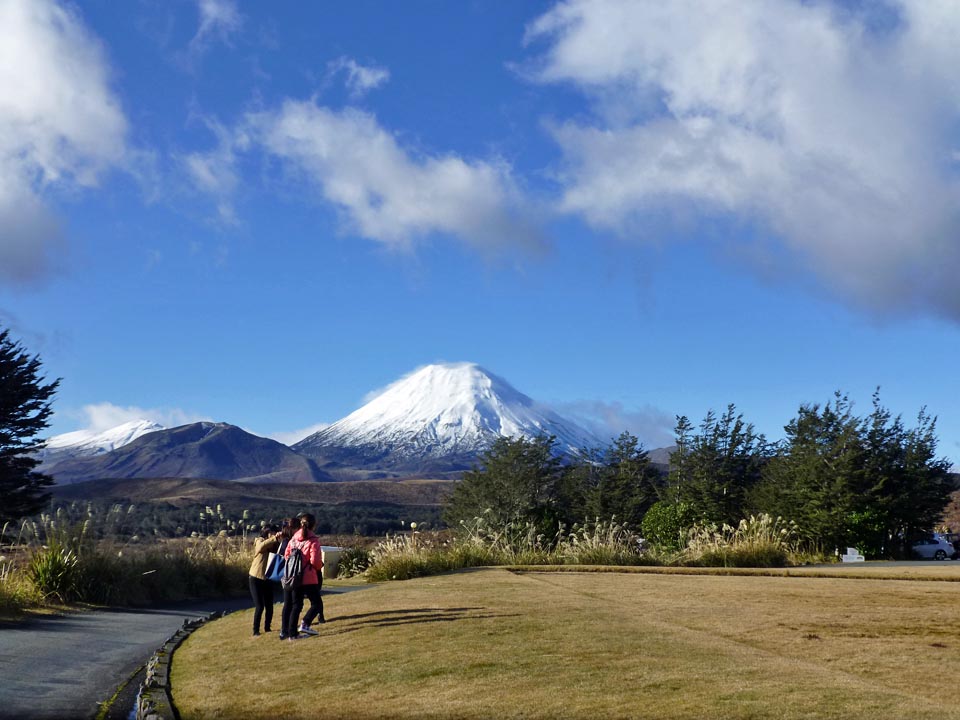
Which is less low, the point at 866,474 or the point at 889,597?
the point at 866,474

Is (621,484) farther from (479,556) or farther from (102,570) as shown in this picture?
(102,570)

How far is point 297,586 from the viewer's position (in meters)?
10.5

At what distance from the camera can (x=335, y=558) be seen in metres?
24.6

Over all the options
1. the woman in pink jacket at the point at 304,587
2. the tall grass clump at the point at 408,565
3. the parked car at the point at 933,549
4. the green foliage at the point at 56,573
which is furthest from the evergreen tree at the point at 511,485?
the woman in pink jacket at the point at 304,587

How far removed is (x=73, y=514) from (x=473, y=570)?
816cm

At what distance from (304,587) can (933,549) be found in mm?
28461

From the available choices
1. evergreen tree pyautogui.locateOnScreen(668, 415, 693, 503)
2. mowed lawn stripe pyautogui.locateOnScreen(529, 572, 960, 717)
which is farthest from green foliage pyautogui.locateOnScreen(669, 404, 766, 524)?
mowed lawn stripe pyautogui.locateOnScreen(529, 572, 960, 717)

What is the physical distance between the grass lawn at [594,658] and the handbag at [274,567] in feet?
2.49

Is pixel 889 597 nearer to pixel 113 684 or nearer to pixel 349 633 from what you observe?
pixel 349 633

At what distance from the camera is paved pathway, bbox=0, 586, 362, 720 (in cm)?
816

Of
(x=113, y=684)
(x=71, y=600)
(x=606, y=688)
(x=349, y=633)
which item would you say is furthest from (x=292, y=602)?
(x=71, y=600)

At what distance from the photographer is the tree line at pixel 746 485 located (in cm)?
2766

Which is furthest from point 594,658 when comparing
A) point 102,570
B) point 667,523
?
point 667,523

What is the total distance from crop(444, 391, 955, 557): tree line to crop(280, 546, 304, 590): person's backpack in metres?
16.0
